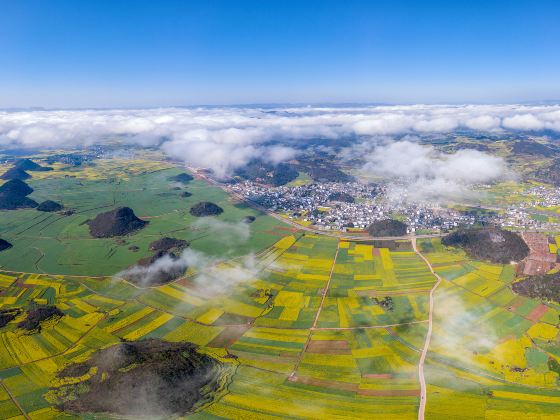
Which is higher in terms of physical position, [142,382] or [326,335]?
[142,382]

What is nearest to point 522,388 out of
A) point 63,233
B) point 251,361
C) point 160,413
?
point 251,361

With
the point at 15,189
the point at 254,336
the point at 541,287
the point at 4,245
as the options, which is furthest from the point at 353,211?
the point at 15,189

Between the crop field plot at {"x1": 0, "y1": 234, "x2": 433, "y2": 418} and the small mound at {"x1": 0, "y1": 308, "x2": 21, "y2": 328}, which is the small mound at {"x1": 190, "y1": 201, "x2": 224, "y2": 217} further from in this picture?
the small mound at {"x1": 0, "y1": 308, "x2": 21, "y2": 328}

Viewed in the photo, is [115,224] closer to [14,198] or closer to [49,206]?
[49,206]

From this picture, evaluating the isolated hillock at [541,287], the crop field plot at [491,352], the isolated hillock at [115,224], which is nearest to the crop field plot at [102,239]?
the isolated hillock at [115,224]

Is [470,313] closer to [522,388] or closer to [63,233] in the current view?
[522,388]

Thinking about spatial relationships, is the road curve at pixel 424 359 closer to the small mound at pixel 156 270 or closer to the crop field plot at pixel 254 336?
the crop field plot at pixel 254 336
